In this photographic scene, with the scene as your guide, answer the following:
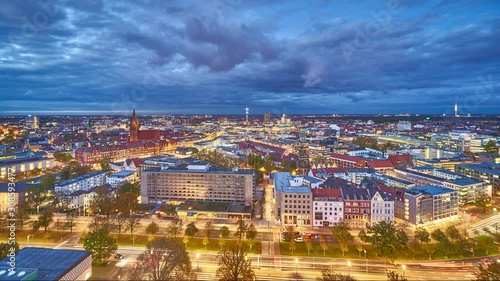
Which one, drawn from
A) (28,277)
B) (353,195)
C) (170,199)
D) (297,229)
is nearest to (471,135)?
(353,195)

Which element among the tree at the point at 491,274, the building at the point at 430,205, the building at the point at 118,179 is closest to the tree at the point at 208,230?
the tree at the point at 491,274

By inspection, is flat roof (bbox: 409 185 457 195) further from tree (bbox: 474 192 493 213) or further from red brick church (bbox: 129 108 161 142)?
red brick church (bbox: 129 108 161 142)

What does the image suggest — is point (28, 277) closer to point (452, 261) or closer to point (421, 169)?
point (452, 261)

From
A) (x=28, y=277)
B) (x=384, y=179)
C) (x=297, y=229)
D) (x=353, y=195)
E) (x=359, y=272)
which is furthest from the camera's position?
(x=384, y=179)

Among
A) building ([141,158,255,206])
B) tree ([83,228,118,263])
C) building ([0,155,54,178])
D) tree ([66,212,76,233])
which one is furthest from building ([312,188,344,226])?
building ([0,155,54,178])

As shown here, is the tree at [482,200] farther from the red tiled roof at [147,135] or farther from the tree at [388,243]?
the red tiled roof at [147,135]
